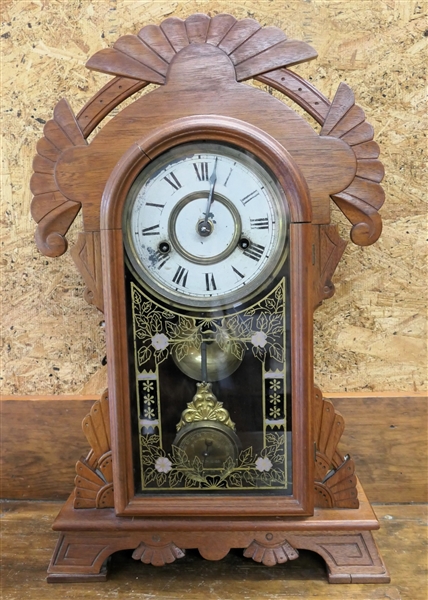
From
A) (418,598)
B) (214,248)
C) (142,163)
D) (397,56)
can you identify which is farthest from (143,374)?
(397,56)

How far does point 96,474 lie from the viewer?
1.00 meters

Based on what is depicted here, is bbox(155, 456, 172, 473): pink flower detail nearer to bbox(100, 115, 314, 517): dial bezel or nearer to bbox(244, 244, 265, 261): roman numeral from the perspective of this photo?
bbox(100, 115, 314, 517): dial bezel

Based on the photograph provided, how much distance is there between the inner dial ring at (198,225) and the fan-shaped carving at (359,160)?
0.17 m

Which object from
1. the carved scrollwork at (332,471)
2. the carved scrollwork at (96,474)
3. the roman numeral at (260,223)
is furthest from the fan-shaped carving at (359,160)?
the carved scrollwork at (96,474)

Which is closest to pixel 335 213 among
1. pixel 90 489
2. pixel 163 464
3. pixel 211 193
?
pixel 211 193

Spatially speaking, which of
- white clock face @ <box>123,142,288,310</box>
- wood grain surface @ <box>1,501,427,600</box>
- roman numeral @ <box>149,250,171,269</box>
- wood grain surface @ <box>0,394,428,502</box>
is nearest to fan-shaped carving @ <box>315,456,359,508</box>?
wood grain surface @ <box>1,501,427,600</box>

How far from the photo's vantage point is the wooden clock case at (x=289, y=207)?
2.91 feet

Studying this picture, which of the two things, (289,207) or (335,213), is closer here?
(289,207)

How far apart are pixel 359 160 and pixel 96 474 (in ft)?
2.27

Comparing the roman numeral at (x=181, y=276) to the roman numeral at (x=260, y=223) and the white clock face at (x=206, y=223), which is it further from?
the roman numeral at (x=260, y=223)

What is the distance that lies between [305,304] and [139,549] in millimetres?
499

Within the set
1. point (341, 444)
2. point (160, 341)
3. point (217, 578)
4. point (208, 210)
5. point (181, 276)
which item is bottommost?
point (217, 578)

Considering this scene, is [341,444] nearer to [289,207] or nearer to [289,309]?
[289,309]

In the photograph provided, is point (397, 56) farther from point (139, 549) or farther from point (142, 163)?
point (139, 549)
